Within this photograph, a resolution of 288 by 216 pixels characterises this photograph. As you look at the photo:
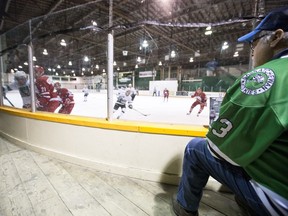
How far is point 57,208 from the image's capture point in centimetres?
122

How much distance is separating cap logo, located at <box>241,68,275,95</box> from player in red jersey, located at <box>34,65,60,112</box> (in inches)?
96.3

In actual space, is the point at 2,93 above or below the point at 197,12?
below

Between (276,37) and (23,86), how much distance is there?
302 centimetres

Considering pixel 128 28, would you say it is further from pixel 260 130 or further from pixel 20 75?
pixel 20 75

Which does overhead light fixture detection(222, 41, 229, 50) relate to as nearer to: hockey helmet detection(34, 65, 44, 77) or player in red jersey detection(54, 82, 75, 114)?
player in red jersey detection(54, 82, 75, 114)

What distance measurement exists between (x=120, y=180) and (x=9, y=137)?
85.3 inches

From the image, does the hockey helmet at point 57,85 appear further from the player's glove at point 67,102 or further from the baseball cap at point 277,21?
the baseball cap at point 277,21

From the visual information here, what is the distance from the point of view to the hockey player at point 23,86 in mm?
2429

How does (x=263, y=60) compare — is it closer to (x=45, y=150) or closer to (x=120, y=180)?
(x=120, y=180)

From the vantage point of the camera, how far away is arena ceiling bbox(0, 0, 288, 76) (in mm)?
1658

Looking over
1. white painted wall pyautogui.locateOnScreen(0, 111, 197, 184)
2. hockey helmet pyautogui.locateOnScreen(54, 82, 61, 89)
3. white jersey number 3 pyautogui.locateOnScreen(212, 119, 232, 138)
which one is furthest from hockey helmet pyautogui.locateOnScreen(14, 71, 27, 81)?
white jersey number 3 pyautogui.locateOnScreen(212, 119, 232, 138)

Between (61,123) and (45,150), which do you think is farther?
(45,150)

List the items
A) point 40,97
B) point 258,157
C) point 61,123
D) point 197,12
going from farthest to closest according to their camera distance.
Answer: point 197,12
point 40,97
point 61,123
point 258,157

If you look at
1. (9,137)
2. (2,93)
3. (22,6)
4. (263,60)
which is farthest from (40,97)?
(22,6)
